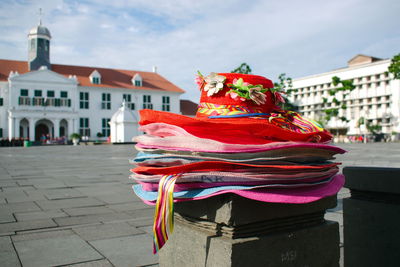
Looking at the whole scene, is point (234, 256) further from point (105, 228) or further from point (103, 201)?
point (103, 201)

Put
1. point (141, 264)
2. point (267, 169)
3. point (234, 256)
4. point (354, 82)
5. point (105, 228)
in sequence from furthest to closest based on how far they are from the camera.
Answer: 1. point (354, 82)
2. point (105, 228)
3. point (141, 264)
4. point (267, 169)
5. point (234, 256)

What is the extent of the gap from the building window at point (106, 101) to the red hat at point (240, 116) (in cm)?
5238

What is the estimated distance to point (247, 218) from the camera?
5.71 ft

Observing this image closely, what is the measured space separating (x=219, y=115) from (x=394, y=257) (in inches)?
49.2

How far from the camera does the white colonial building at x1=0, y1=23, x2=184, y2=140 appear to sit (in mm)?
46812

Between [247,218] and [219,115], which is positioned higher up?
[219,115]

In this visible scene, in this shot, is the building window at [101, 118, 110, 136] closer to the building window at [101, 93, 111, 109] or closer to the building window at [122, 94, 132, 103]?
the building window at [101, 93, 111, 109]

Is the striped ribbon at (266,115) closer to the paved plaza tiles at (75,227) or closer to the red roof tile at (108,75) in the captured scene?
the paved plaza tiles at (75,227)

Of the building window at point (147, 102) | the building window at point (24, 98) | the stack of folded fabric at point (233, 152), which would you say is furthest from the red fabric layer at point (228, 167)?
the building window at point (147, 102)

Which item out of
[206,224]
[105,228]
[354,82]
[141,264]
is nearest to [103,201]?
[105,228]

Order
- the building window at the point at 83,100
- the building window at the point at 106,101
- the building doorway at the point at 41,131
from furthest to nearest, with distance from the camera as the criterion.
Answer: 1. the building window at the point at 106,101
2. the building window at the point at 83,100
3. the building doorway at the point at 41,131

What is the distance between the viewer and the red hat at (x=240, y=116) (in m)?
1.92

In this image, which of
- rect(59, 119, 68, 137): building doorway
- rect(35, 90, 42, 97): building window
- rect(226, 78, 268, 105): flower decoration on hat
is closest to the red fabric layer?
rect(226, 78, 268, 105): flower decoration on hat

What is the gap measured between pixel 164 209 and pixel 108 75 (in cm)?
5611
